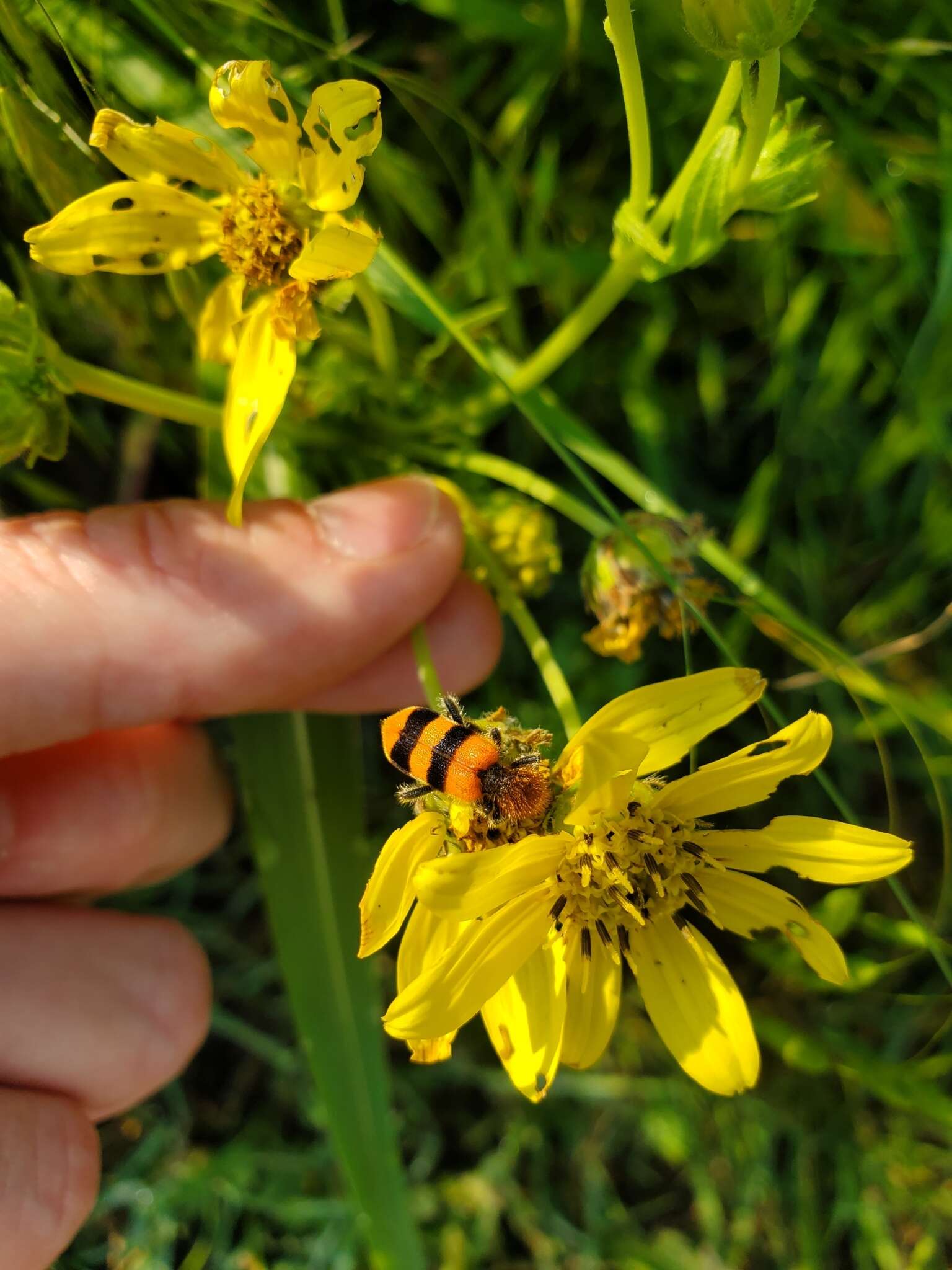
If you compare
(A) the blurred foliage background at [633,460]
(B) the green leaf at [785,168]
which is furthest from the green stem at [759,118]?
(A) the blurred foliage background at [633,460]

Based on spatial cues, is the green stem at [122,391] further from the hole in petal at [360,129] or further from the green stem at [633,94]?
the green stem at [633,94]

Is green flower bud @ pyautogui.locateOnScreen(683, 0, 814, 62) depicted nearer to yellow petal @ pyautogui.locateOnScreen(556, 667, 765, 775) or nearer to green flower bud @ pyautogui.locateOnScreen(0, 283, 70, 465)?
yellow petal @ pyautogui.locateOnScreen(556, 667, 765, 775)

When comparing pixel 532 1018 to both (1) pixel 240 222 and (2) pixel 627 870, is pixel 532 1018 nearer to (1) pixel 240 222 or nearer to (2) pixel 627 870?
(2) pixel 627 870

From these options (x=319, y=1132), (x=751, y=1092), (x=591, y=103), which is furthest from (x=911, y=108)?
(x=319, y=1132)

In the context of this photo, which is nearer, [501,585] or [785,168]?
[785,168]

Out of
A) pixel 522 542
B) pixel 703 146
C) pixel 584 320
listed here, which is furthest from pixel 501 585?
pixel 703 146

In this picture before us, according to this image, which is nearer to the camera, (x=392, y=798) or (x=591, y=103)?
(x=591, y=103)

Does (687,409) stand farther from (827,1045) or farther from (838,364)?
(827,1045)
